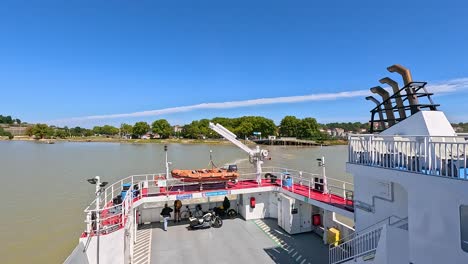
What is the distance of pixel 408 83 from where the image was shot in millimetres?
8570

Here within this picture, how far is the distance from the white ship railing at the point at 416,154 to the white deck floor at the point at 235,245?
4406 millimetres

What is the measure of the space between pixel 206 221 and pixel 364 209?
727cm

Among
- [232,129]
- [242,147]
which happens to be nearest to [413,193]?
[242,147]

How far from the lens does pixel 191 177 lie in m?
13.5

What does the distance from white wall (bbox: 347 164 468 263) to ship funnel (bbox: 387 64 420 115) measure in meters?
2.69

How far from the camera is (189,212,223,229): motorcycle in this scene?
1309 centimetres

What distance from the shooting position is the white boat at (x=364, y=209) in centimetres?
565

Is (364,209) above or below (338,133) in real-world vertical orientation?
below

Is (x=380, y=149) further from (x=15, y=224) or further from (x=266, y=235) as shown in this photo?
(x=15, y=224)

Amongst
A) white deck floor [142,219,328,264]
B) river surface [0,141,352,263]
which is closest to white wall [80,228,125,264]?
white deck floor [142,219,328,264]

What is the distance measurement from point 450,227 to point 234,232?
29.4ft

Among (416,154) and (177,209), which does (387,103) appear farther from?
(177,209)

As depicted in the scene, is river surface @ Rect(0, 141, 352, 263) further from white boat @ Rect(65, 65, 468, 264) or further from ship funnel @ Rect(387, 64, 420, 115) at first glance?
ship funnel @ Rect(387, 64, 420, 115)

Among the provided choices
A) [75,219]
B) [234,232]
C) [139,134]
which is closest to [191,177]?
[234,232]
